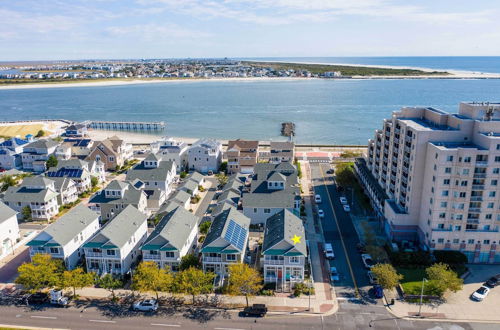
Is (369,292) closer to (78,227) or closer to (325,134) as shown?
(78,227)

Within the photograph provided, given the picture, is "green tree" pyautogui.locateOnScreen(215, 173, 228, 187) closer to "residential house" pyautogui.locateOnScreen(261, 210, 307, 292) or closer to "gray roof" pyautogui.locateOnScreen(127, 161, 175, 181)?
"gray roof" pyautogui.locateOnScreen(127, 161, 175, 181)

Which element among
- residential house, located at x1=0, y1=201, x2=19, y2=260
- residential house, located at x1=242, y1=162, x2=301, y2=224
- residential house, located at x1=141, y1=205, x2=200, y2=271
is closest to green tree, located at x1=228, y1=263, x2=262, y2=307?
residential house, located at x1=141, y1=205, x2=200, y2=271

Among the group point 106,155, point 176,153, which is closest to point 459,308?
point 176,153

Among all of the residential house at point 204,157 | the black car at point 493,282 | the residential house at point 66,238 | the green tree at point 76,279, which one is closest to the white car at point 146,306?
the green tree at point 76,279

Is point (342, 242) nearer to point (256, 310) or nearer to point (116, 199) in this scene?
point (256, 310)

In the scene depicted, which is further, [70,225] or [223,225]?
[70,225]

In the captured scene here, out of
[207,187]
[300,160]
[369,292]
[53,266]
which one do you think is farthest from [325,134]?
[53,266]
